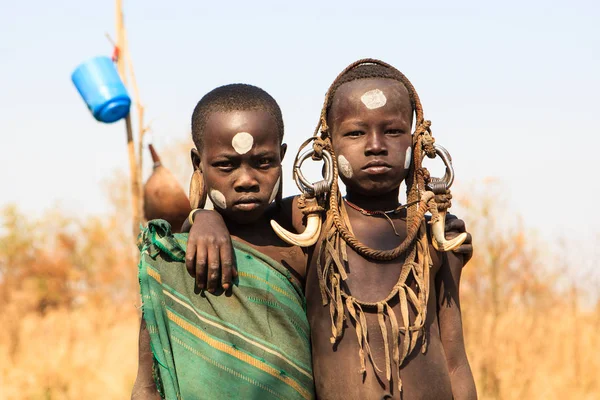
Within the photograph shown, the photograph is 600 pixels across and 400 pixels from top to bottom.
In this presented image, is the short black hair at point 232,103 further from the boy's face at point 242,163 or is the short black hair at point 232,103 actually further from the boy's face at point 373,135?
the boy's face at point 373,135

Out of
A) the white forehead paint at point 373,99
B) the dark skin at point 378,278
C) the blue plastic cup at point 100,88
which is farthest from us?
the blue plastic cup at point 100,88

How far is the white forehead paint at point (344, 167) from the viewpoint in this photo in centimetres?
A: 272

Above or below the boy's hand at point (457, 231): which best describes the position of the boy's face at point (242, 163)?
above

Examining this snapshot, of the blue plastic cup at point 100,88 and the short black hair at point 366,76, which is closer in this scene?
the short black hair at point 366,76

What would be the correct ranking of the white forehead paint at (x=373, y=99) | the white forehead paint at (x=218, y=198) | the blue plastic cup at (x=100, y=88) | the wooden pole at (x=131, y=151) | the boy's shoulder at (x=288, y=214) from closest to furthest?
the white forehead paint at (x=373, y=99) < the white forehead paint at (x=218, y=198) < the boy's shoulder at (x=288, y=214) < the blue plastic cup at (x=100, y=88) < the wooden pole at (x=131, y=151)

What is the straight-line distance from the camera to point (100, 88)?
577 cm

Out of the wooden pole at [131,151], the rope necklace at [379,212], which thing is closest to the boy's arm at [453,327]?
the rope necklace at [379,212]

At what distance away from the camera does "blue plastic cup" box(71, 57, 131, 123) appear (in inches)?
225

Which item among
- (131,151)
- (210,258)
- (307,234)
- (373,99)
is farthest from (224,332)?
(131,151)

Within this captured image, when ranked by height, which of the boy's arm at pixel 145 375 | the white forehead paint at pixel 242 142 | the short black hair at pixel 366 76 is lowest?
the boy's arm at pixel 145 375

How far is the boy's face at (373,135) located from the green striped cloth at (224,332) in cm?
47

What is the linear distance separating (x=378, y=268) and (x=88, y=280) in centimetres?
1481

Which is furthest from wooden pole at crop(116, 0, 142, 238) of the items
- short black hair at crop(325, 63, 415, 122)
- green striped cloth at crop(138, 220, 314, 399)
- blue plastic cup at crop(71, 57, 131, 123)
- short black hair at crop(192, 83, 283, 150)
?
short black hair at crop(325, 63, 415, 122)

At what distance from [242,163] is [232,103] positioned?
0.81 feet
